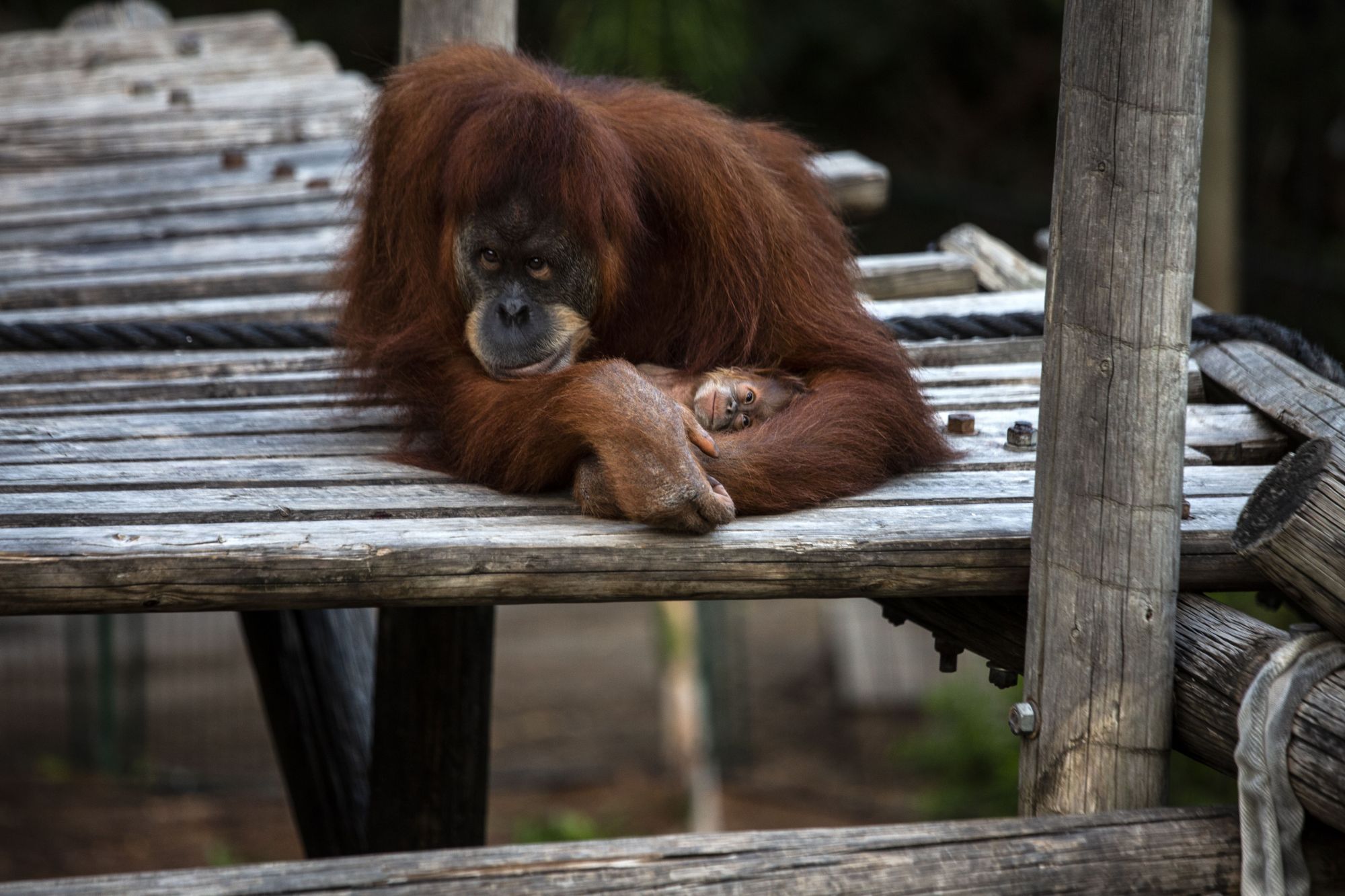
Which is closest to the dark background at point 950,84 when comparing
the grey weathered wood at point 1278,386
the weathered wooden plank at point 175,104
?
the weathered wooden plank at point 175,104

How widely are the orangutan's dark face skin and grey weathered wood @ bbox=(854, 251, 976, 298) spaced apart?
57.6 inches

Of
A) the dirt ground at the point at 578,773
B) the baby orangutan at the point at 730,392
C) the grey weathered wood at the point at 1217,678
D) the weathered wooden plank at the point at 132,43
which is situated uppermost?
the weathered wooden plank at the point at 132,43

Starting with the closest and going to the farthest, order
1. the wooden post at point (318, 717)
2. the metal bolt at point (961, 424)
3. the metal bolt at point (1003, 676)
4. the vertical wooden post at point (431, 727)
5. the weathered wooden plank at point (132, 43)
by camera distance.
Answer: the metal bolt at point (1003, 676), the metal bolt at point (961, 424), the vertical wooden post at point (431, 727), the wooden post at point (318, 717), the weathered wooden plank at point (132, 43)

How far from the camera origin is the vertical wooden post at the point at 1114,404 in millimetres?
1761

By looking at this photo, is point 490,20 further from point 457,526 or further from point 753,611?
point 753,611

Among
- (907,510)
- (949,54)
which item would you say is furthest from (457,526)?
(949,54)

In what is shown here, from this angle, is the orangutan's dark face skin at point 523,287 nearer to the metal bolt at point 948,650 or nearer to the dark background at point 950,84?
the metal bolt at point 948,650

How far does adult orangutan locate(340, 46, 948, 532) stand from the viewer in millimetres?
2234

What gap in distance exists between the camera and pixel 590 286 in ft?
7.99

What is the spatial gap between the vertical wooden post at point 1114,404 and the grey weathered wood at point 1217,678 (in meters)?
0.04

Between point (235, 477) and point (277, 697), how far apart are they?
1640 mm

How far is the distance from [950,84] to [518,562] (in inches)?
372

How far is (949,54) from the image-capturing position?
1036cm

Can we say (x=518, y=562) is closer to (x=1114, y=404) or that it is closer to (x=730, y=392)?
(x=730, y=392)
